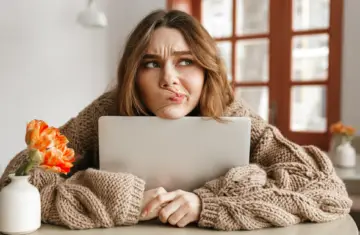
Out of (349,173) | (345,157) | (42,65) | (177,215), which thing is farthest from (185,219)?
(42,65)

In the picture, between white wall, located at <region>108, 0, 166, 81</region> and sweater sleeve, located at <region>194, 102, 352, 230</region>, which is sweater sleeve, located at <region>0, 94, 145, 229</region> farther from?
white wall, located at <region>108, 0, 166, 81</region>

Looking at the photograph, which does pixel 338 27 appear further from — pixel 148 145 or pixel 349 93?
pixel 148 145

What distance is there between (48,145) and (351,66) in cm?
217

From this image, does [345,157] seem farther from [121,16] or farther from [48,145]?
[121,16]

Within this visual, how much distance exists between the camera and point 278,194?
2.39 feet

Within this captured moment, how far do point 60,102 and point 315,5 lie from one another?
169 centimetres

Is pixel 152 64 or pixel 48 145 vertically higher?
pixel 152 64

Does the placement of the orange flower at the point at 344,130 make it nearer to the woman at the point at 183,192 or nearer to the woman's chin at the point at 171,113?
the woman at the point at 183,192

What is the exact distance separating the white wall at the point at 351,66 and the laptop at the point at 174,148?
1852 mm

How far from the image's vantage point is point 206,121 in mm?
750

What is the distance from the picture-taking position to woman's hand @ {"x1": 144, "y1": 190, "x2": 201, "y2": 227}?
70 cm

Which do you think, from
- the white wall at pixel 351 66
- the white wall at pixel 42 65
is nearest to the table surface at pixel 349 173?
the white wall at pixel 351 66

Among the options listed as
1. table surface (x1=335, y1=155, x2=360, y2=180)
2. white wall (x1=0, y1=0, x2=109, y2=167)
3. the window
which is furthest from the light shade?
table surface (x1=335, y1=155, x2=360, y2=180)

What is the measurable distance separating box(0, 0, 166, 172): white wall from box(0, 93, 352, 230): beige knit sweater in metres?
1.31
